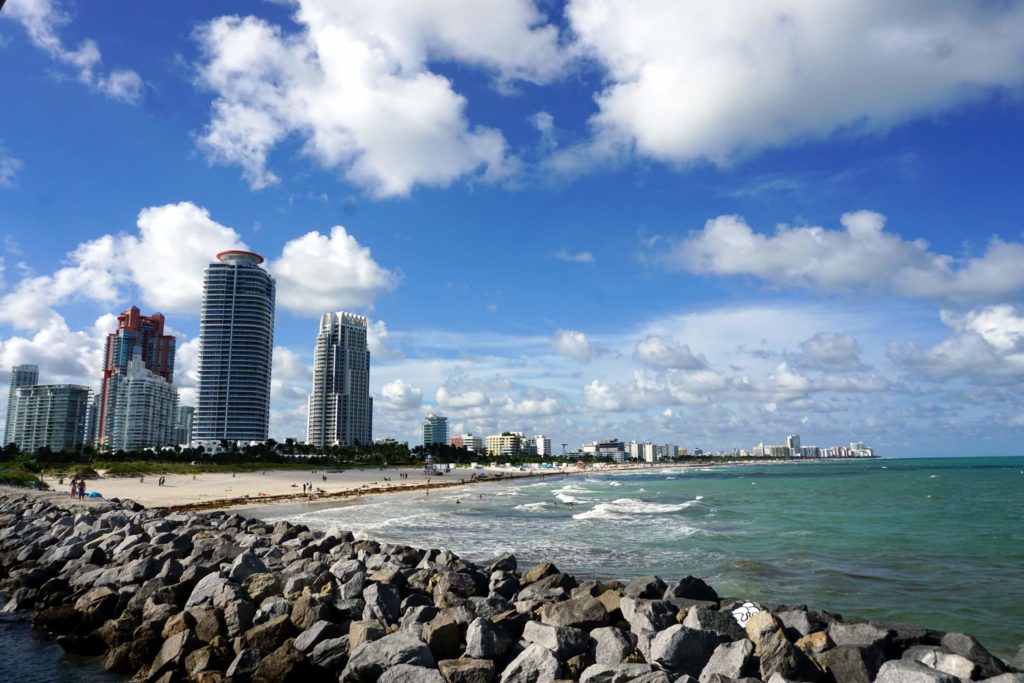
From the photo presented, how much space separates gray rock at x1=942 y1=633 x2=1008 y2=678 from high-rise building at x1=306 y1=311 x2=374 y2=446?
18724 cm

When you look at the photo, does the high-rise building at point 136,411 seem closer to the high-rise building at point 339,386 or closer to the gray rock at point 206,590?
the high-rise building at point 339,386

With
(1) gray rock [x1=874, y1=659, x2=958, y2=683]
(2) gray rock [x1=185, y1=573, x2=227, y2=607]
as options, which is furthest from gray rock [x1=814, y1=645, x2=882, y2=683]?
(2) gray rock [x1=185, y1=573, x2=227, y2=607]

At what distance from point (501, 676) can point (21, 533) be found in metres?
20.8

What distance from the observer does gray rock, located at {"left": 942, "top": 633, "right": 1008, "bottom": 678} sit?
7922 millimetres

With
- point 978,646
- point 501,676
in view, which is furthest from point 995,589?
point 501,676

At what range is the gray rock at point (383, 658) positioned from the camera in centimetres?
860

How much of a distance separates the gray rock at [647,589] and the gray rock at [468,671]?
376 centimetres

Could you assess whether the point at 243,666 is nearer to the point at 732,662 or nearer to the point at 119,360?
the point at 732,662

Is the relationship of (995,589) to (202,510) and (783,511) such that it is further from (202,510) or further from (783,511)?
(202,510)

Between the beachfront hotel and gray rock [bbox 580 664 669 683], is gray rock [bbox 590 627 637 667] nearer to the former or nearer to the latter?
gray rock [bbox 580 664 669 683]

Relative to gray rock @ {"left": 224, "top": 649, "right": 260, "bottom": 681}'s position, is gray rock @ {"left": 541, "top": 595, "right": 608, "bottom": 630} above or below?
above

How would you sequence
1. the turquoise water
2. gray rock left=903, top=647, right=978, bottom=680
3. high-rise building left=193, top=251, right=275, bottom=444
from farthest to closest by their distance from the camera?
1. high-rise building left=193, top=251, right=275, bottom=444
2. the turquoise water
3. gray rock left=903, top=647, right=978, bottom=680

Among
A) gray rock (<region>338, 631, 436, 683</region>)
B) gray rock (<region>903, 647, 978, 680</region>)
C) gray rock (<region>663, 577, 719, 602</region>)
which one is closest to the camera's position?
gray rock (<region>903, 647, 978, 680</region>)

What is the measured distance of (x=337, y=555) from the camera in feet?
52.9
